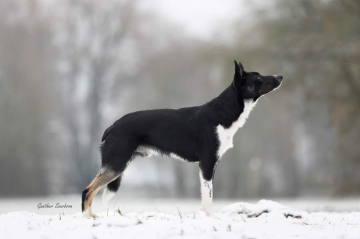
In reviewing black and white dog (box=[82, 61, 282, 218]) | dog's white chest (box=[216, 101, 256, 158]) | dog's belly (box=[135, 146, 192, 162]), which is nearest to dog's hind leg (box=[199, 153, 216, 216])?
black and white dog (box=[82, 61, 282, 218])

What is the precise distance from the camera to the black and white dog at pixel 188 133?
6770mm

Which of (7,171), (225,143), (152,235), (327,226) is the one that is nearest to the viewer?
(152,235)

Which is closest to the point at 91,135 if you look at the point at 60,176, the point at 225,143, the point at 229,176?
the point at 60,176

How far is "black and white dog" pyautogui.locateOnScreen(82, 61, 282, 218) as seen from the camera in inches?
267

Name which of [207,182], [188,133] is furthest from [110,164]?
[207,182]

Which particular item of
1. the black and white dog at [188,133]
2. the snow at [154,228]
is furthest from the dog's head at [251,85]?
the snow at [154,228]

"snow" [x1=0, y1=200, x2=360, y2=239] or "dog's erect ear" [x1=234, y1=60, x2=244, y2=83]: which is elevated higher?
"dog's erect ear" [x1=234, y1=60, x2=244, y2=83]

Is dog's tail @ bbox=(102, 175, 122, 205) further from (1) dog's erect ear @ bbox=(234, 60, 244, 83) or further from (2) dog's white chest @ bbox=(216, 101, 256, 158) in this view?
(1) dog's erect ear @ bbox=(234, 60, 244, 83)

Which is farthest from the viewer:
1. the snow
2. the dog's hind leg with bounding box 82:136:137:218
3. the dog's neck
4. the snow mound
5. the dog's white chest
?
the snow mound

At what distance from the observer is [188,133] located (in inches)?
276

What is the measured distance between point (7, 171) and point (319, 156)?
1692 cm

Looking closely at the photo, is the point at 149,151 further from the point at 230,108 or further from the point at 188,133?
the point at 230,108

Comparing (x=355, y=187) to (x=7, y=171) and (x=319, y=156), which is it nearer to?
(x=319, y=156)

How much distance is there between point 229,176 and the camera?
29688 mm
